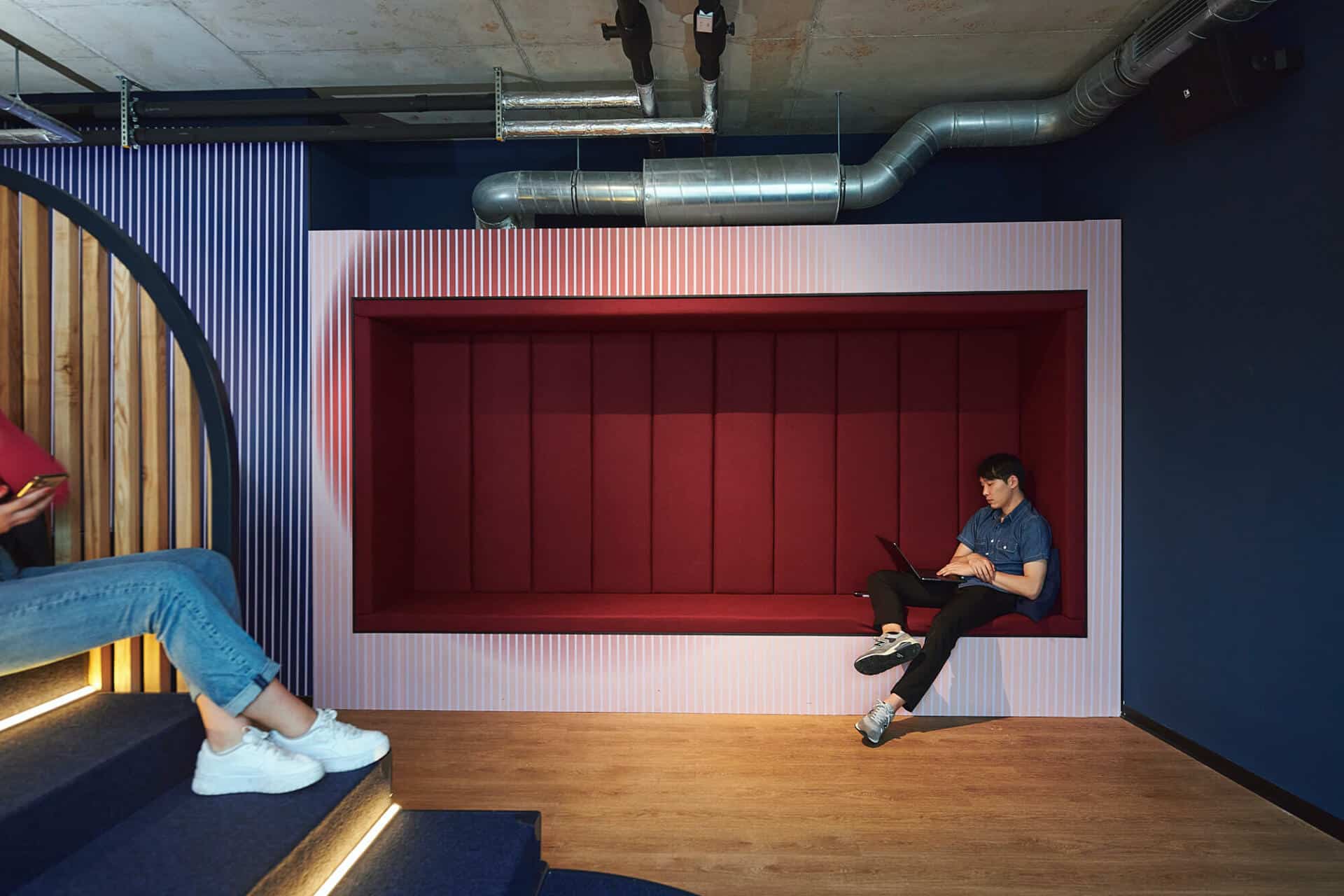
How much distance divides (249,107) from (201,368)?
62.7 inches

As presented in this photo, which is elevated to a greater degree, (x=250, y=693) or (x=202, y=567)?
(x=202, y=567)

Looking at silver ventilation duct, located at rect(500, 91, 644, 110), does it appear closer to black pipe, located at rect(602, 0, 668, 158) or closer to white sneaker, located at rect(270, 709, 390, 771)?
black pipe, located at rect(602, 0, 668, 158)

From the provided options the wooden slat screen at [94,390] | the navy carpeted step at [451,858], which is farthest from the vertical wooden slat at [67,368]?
the navy carpeted step at [451,858]

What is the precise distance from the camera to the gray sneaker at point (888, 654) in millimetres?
Answer: 3191

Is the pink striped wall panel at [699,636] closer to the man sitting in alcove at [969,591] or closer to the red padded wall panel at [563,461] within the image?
the man sitting in alcove at [969,591]

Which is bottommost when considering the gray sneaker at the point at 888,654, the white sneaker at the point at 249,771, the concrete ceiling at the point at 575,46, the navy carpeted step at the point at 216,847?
the gray sneaker at the point at 888,654

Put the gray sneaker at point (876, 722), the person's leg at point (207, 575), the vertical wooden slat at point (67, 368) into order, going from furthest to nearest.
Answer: the gray sneaker at point (876, 722) < the vertical wooden slat at point (67, 368) < the person's leg at point (207, 575)

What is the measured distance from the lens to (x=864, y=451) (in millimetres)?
4152

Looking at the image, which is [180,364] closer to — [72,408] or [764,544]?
[72,408]

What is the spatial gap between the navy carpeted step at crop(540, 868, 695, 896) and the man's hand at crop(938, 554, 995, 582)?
6.65 ft

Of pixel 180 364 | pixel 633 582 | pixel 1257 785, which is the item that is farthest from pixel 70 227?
pixel 1257 785

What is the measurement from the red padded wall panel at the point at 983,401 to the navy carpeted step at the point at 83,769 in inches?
143

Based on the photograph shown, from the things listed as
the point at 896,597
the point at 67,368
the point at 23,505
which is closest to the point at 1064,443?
the point at 896,597

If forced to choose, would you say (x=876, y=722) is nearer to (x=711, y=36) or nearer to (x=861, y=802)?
(x=861, y=802)
